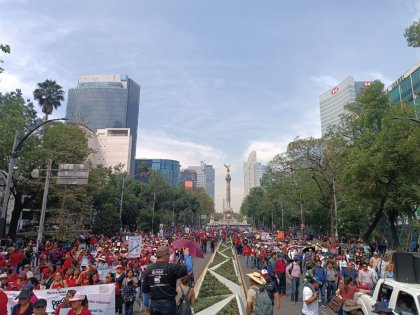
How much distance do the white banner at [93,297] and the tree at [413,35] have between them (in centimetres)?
2039

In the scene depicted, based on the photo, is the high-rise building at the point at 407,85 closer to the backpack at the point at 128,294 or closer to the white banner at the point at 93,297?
the backpack at the point at 128,294

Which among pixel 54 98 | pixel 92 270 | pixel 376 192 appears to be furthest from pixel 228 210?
pixel 92 270

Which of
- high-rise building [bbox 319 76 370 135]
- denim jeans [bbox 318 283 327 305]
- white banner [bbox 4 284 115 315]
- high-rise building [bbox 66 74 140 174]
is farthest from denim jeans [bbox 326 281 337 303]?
high-rise building [bbox 66 74 140 174]

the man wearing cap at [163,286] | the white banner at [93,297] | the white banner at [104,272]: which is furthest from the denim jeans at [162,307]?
the white banner at [104,272]

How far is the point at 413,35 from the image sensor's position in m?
20.7

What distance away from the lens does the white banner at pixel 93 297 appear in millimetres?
8766

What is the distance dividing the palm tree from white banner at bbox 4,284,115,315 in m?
44.7

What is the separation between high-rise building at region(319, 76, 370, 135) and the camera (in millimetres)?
164375

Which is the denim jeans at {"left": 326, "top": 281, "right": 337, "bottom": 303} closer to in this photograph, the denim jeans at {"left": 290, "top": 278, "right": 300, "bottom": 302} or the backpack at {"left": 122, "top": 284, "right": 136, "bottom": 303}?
the denim jeans at {"left": 290, "top": 278, "right": 300, "bottom": 302}

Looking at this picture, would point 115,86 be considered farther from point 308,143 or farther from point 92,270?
point 92,270

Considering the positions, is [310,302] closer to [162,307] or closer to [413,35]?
[162,307]

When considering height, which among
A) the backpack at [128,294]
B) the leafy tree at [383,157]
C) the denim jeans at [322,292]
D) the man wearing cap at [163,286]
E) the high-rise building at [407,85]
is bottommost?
the denim jeans at [322,292]

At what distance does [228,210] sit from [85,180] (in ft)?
→ 340

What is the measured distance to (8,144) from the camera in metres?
29.3
